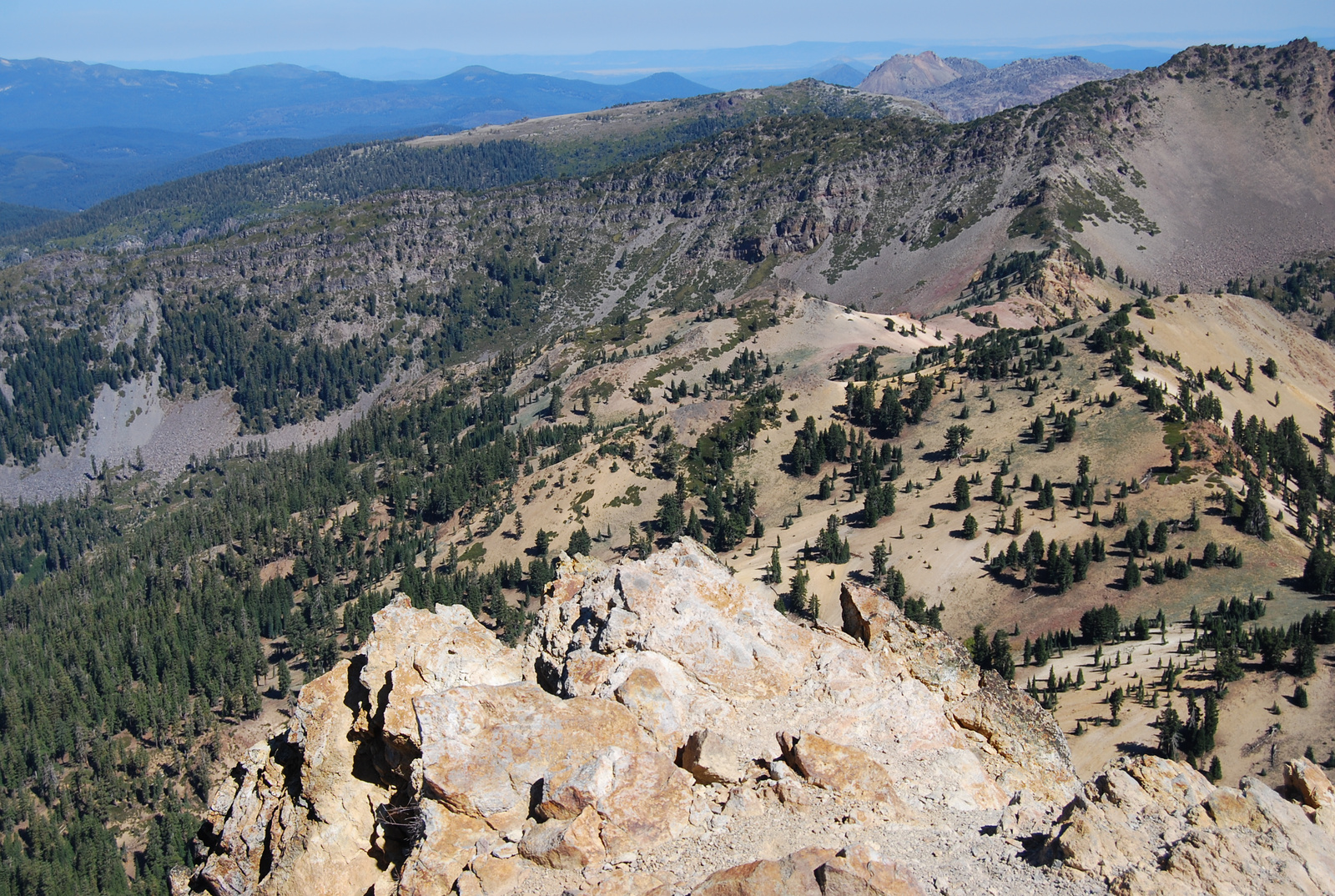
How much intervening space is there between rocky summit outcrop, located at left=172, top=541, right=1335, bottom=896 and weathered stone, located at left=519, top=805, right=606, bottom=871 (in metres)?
0.07

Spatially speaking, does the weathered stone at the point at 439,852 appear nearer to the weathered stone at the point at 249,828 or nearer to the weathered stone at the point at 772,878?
the weathered stone at the point at 772,878

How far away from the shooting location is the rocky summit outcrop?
21922 millimetres

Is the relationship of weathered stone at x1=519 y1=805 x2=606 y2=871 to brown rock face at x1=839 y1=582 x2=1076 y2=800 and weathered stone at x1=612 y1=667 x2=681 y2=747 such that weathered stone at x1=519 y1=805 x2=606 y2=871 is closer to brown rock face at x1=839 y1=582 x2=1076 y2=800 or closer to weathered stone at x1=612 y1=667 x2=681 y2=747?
weathered stone at x1=612 y1=667 x2=681 y2=747

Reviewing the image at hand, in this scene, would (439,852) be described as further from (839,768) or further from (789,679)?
(789,679)

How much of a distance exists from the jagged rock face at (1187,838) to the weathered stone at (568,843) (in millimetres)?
12038

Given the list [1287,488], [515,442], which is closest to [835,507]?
[1287,488]

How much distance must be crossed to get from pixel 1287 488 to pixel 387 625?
134m

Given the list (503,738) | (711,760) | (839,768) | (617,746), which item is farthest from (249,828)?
(839,768)

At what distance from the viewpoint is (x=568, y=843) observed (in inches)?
898

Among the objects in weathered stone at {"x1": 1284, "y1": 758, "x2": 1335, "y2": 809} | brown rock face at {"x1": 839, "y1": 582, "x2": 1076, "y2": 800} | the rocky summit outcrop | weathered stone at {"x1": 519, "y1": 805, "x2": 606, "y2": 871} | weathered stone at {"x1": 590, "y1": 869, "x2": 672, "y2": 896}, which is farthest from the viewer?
brown rock face at {"x1": 839, "y1": 582, "x2": 1076, "y2": 800}

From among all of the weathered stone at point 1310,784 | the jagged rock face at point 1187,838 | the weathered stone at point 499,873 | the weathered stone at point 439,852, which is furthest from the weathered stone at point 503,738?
the weathered stone at point 1310,784

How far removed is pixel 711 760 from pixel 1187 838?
486 inches

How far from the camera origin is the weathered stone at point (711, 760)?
25.2 meters

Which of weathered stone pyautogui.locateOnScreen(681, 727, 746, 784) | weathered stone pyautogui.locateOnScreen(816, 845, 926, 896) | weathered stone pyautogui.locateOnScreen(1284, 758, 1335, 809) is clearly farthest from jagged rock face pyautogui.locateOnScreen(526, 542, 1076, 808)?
weathered stone pyautogui.locateOnScreen(1284, 758, 1335, 809)
